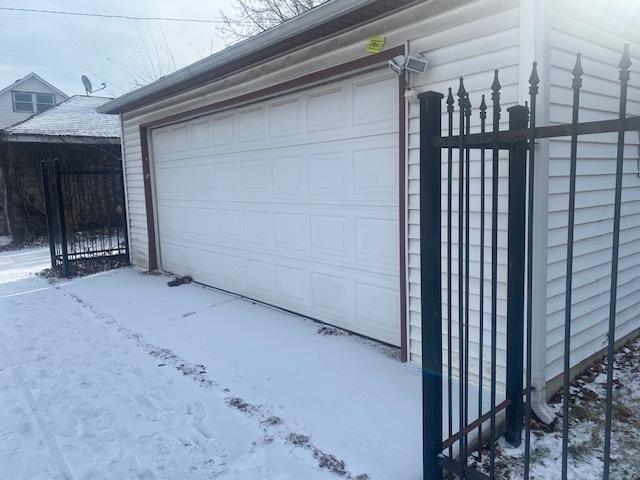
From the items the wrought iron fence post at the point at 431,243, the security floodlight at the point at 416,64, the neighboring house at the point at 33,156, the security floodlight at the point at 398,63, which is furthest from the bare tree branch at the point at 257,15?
the wrought iron fence post at the point at 431,243

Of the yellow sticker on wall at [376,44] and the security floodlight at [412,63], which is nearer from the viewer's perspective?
the security floodlight at [412,63]

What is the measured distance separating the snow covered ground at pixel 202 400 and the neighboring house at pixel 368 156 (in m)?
0.65

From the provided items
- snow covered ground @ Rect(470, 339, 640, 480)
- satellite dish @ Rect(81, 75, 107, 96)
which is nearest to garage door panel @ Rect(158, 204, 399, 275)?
snow covered ground @ Rect(470, 339, 640, 480)

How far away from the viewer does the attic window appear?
21.3 metres

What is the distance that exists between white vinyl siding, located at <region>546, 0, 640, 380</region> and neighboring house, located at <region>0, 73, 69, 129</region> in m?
22.5

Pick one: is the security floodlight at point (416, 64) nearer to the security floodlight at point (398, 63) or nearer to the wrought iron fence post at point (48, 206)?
the security floodlight at point (398, 63)

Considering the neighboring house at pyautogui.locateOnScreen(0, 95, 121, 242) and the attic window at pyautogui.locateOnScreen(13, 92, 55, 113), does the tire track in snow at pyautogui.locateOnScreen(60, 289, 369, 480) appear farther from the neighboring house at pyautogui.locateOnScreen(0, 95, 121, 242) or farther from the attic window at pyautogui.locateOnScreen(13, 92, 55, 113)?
the attic window at pyautogui.locateOnScreen(13, 92, 55, 113)

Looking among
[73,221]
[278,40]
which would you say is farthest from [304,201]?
[73,221]

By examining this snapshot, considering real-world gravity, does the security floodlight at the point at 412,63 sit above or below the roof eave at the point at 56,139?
below

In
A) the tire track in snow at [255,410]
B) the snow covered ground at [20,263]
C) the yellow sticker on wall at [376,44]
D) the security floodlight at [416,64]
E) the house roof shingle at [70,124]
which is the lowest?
the tire track in snow at [255,410]

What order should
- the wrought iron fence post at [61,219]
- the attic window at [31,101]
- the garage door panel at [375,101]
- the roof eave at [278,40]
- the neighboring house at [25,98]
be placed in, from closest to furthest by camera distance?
the roof eave at [278,40], the garage door panel at [375,101], the wrought iron fence post at [61,219], the neighboring house at [25,98], the attic window at [31,101]

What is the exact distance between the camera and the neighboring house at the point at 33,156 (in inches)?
484

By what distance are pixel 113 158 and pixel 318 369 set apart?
11983 mm

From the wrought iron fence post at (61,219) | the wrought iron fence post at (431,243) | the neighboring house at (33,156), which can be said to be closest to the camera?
the wrought iron fence post at (431,243)
